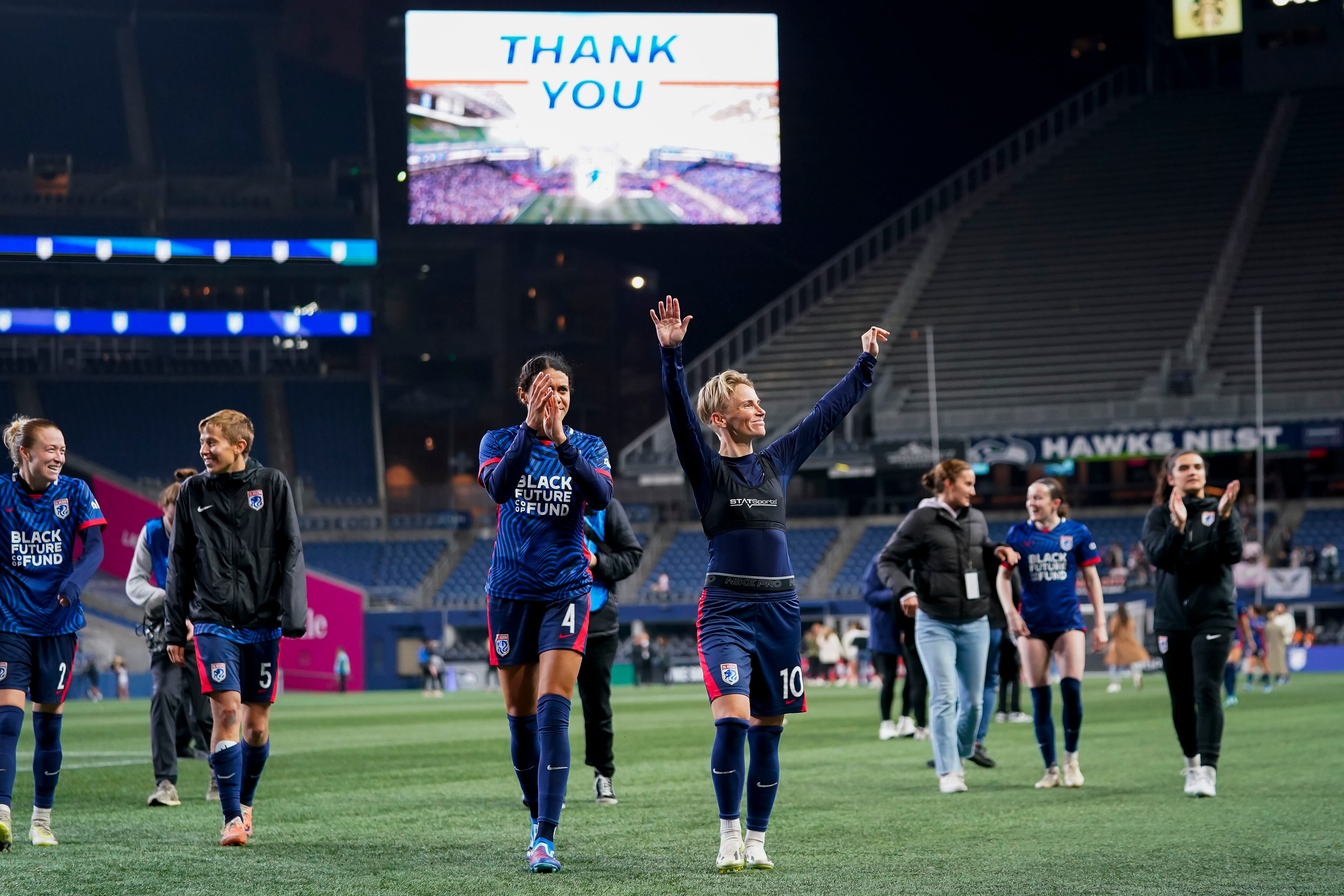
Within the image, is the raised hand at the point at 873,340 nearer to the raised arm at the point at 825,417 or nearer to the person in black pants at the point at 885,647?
the raised arm at the point at 825,417

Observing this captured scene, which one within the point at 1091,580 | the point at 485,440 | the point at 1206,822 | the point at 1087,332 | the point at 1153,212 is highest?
the point at 1153,212

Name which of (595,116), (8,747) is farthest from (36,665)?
(595,116)

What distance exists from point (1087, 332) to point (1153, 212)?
479 centimetres

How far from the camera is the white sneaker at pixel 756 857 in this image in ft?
21.0

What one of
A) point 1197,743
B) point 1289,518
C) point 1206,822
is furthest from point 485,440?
point 1289,518

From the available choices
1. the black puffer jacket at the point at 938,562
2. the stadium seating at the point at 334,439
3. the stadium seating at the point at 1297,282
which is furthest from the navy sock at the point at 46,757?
the stadium seating at the point at 334,439

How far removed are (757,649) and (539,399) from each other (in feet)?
4.52

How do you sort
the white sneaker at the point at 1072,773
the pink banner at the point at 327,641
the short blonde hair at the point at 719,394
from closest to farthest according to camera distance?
the short blonde hair at the point at 719,394 → the white sneaker at the point at 1072,773 → the pink banner at the point at 327,641

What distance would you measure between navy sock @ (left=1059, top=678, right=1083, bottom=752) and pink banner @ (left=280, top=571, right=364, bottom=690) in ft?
111

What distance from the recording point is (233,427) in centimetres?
725

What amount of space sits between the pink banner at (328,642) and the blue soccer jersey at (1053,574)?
33.6 m

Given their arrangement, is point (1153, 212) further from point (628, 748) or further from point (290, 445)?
point (628, 748)

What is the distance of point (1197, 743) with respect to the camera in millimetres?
9227

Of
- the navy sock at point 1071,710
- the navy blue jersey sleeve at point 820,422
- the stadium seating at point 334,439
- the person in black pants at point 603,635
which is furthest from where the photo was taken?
the stadium seating at point 334,439
